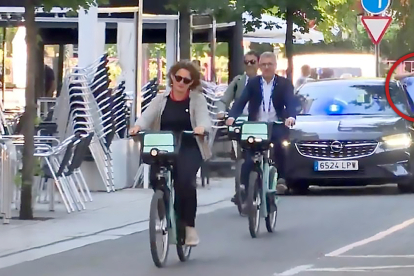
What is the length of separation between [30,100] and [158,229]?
422 cm

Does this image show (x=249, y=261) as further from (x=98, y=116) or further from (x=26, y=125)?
(x=98, y=116)

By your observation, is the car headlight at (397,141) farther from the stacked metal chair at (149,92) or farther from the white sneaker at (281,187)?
the stacked metal chair at (149,92)

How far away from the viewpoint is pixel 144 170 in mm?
17859

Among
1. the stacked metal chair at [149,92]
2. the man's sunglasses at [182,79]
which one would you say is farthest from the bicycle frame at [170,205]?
the stacked metal chair at [149,92]

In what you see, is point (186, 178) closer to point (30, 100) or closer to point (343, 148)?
point (30, 100)

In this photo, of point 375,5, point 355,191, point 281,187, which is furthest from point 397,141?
point 375,5

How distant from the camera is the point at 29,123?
13.5 meters

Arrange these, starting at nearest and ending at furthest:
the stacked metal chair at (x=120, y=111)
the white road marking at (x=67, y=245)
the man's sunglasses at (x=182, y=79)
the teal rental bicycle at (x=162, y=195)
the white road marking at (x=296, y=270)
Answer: the white road marking at (x=296, y=270) < the teal rental bicycle at (x=162, y=195) < the man's sunglasses at (x=182, y=79) < the white road marking at (x=67, y=245) < the stacked metal chair at (x=120, y=111)

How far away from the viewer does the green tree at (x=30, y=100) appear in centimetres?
1337

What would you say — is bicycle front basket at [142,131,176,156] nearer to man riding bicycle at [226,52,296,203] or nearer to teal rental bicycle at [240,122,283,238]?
teal rental bicycle at [240,122,283,238]

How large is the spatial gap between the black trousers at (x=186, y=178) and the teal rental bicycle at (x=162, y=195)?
0.05m

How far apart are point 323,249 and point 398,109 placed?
6.31 metres

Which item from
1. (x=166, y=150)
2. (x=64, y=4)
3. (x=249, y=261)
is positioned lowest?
(x=249, y=261)

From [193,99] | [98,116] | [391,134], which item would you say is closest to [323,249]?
[193,99]
